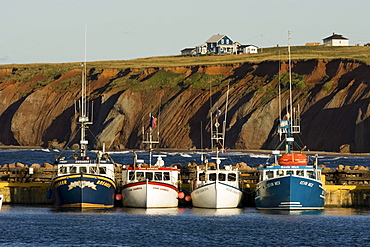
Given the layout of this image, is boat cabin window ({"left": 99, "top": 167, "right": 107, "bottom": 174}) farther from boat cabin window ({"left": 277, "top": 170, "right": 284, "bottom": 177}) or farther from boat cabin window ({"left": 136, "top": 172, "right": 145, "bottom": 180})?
boat cabin window ({"left": 277, "top": 170, "right": 284, "bottom": 177})

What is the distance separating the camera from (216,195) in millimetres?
61375

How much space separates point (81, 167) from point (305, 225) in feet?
53.5

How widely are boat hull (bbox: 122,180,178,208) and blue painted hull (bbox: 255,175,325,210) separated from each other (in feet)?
19.7

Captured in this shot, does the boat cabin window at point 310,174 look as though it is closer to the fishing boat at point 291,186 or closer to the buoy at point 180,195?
the fishing boat at point 291,186

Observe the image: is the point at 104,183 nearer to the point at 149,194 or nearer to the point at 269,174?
the point at 149,194

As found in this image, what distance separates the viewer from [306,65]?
166m

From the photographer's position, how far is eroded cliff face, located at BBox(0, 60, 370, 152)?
146 m

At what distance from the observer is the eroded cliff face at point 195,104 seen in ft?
479

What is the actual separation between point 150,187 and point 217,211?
4601mm

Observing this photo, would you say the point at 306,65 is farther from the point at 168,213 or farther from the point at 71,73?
the point at 168,213

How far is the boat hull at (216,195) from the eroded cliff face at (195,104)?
77.1 metres

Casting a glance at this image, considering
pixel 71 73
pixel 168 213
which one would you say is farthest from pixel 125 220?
pixel 71 73

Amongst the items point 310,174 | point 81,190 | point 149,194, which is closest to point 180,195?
point 149,194

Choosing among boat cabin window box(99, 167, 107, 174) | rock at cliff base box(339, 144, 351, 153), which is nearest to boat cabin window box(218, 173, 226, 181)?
boat cabin window box(99, 167, 107, 174)
